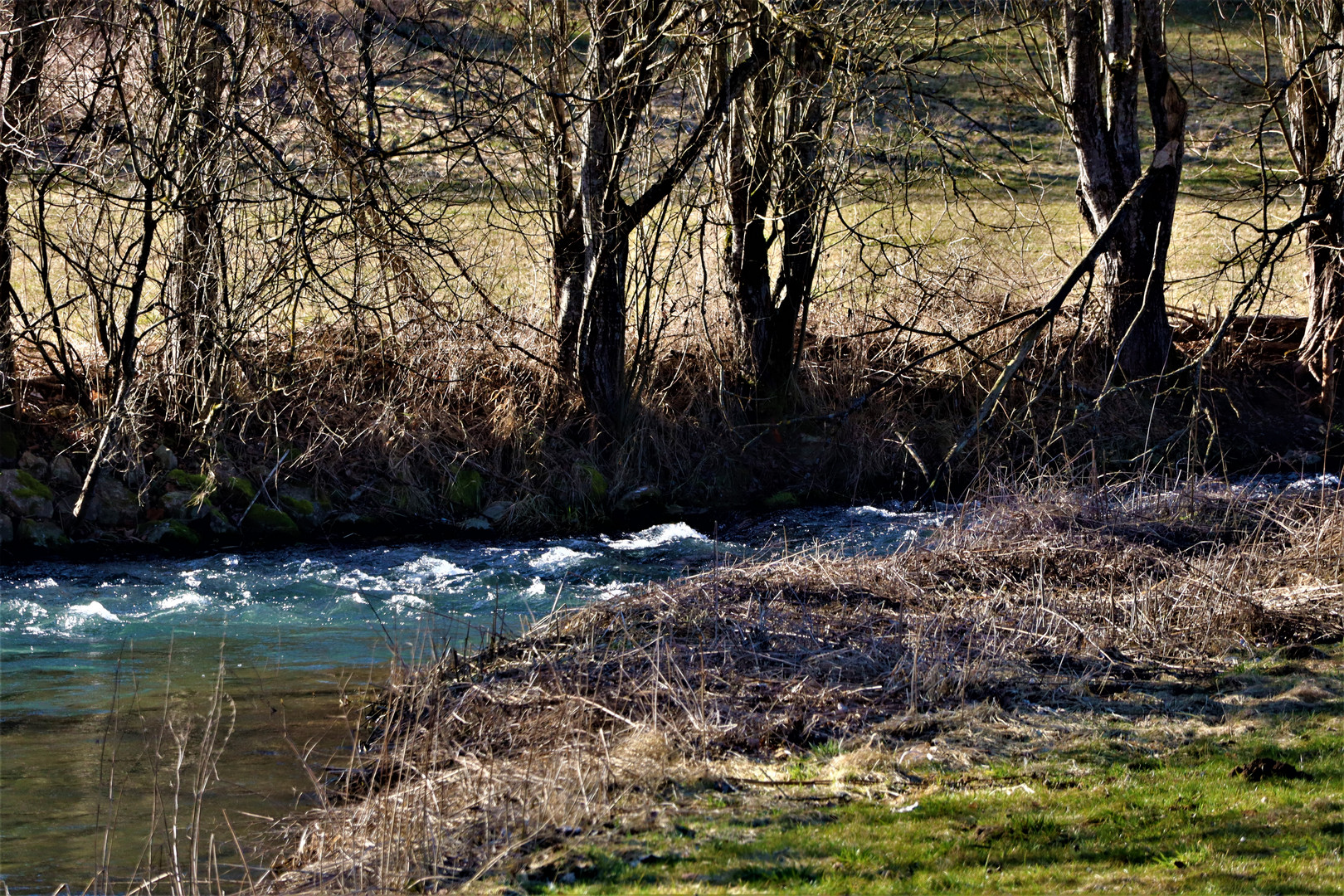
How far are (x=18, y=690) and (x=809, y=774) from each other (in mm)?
4882

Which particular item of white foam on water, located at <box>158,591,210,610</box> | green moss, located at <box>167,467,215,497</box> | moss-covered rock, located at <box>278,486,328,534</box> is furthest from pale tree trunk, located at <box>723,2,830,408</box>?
white foam on water, located at <box>158,591,210,610</box>

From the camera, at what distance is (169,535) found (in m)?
11.2

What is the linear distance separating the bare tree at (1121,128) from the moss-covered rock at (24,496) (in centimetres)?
965

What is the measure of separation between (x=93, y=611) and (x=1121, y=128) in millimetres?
10517

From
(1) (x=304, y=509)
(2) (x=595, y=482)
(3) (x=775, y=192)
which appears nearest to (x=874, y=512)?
(2) (x=595, y=482)

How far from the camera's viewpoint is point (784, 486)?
13.4 metres

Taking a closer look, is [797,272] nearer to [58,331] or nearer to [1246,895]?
[58,331]

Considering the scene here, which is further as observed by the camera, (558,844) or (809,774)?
(809,774)

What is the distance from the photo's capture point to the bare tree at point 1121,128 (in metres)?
12.1

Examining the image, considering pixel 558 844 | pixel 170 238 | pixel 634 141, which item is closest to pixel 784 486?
pixel 634 141

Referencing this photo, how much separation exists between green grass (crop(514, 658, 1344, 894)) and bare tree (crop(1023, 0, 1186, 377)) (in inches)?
296

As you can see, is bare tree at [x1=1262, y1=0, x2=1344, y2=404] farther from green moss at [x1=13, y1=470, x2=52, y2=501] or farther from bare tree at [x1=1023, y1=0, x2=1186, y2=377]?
green moss at [x1=13, y1=470, x2=52, y2=501]

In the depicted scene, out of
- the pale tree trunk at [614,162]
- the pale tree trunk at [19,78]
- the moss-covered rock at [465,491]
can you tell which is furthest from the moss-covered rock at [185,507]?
the pale tree trunk at [614,162]

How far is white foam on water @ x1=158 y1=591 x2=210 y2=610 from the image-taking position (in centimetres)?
952
